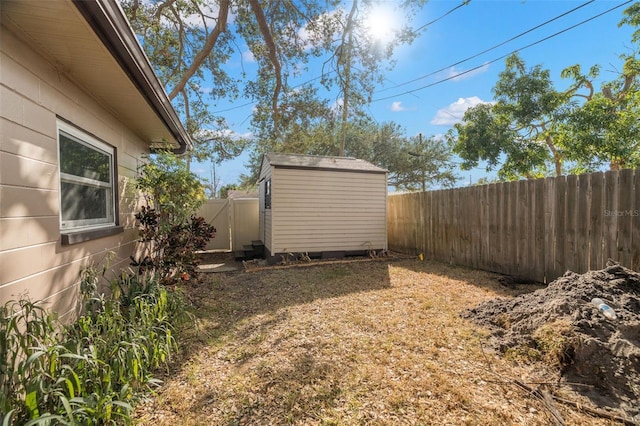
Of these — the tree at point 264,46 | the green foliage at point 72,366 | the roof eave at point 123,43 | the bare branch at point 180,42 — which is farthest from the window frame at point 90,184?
the bare branch at point 180,42

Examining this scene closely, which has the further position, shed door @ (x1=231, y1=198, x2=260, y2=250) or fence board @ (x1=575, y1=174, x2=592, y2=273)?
shed door @ (x1=231, y1=198, x2=260, y2=250)

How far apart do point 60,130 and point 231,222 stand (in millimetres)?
7784

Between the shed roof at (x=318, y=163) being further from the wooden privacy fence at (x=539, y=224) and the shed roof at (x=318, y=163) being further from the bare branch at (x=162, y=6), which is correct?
the bare branch at (x=162, y=6)

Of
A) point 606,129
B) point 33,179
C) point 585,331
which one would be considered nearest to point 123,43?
point 33,179

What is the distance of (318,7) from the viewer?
793 cm

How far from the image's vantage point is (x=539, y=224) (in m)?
4.79

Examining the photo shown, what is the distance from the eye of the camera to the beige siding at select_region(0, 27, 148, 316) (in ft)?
5.50

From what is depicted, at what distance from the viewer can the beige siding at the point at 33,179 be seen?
1676 mm

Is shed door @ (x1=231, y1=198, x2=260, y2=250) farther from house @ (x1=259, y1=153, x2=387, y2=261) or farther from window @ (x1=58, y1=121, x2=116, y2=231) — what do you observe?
window @ (x1=58, y1=121, x2=116, y2=231)

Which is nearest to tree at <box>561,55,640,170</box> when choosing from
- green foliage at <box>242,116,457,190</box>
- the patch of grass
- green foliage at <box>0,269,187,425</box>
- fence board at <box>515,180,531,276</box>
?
fence board at <box>515,180,531,276</box>

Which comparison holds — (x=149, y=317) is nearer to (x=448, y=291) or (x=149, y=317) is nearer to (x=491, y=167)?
(x=448, y=291)

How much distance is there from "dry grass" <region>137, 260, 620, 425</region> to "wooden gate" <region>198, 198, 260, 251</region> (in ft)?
18.2

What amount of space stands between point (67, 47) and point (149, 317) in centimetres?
230

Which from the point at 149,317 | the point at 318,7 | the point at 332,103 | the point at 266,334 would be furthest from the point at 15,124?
the point at 332,103
